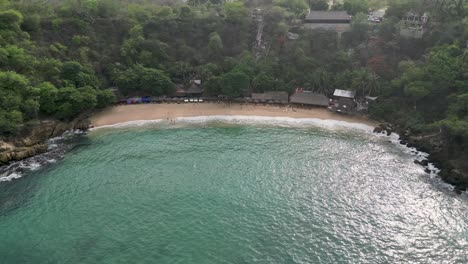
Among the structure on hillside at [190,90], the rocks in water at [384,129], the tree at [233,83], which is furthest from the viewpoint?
the structure on hillside at [190,90]

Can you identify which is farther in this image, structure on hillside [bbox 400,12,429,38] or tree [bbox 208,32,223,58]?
tree [bbox 208,32,223,58]

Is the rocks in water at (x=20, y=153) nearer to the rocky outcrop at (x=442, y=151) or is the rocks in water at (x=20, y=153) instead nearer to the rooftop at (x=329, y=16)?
the rocky outcrop at (x=442, y=151)

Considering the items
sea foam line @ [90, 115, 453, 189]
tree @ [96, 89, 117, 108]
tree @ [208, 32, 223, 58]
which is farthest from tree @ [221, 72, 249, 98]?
tree @ [96, 89, 117, 108]

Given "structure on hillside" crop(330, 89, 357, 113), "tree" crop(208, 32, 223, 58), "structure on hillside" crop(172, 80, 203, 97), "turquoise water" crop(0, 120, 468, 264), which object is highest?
"tree" crop(208, 32, 223, 58)

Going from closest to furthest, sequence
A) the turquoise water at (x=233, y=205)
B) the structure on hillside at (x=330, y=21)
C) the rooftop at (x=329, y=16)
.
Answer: the turquoise water at (x=233, y=205) < the structure on hillside at (x=330, y=21) < the rooftop at (x=329, y=16)

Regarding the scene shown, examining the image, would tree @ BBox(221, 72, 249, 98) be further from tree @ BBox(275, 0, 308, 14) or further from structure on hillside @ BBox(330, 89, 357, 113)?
tree @ BBox(275, 0, 308, 14)

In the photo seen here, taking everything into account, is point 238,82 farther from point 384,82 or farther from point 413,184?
point 413,184

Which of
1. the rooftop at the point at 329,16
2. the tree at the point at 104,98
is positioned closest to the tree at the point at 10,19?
the tree at the point at 104,98
